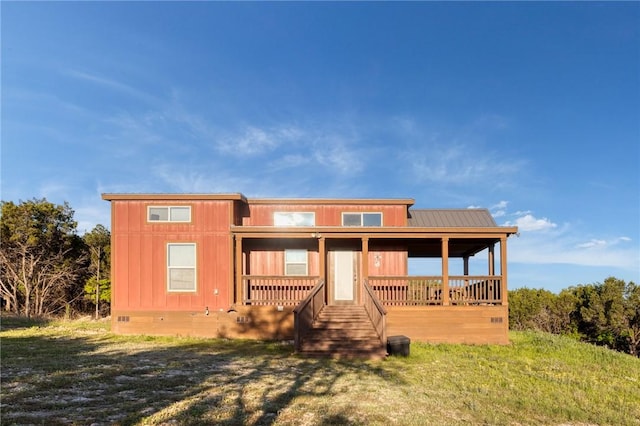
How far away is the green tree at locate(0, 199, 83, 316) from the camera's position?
2166 centimetres

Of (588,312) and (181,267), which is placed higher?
(181,267)

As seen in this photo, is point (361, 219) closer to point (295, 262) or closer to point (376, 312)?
point (295, 262)

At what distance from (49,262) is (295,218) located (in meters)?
15.9

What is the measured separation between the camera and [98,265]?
23.2m

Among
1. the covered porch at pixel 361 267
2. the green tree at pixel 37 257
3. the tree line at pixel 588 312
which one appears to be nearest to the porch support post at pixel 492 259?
the covered porch at pixel 361 267

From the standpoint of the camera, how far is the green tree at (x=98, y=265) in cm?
2286

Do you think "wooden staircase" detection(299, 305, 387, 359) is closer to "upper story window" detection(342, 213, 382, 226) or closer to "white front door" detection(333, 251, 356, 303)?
"white front door" detection(333, 251, 356, 303)

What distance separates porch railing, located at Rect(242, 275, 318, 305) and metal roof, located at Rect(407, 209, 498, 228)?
464 cm

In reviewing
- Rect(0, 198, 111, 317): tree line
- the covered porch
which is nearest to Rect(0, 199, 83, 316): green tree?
Rect(0, 198, 111, 317): tree line

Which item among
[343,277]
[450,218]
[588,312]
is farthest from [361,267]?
[588,312]

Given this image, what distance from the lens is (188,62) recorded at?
19484mm

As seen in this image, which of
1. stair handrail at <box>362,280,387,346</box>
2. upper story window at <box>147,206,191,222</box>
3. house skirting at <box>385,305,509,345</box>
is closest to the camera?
stair handrail at <box>362,280,387,346</box>

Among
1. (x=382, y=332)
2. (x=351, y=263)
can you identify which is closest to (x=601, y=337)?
(x=351, y=263)

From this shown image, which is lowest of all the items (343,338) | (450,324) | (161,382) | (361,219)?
(450,324)
